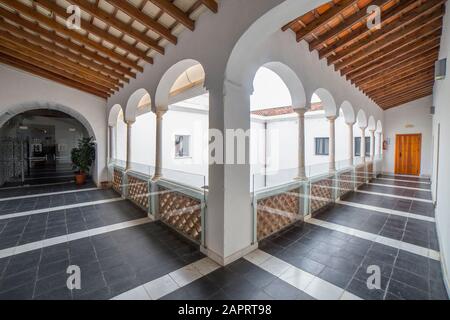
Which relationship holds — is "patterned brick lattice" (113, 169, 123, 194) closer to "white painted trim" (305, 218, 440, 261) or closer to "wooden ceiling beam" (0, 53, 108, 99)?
"wooden ceiling beam" (0, 53, 108, 99)

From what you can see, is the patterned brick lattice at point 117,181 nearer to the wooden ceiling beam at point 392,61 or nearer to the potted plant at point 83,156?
the potted plant at point 83,156

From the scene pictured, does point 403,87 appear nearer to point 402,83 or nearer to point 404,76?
point 402,83

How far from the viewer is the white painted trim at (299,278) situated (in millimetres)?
1977

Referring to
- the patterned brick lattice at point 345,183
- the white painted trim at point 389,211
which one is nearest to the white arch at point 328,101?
the patterned brick lattice at point 345,183

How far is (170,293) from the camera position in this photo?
6.61 feet

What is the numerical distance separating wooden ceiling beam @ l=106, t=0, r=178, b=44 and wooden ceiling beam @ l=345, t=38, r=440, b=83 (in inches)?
198

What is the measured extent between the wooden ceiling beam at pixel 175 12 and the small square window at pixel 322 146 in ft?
29.4

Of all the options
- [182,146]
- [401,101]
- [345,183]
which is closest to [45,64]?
[182,146]

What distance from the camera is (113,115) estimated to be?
6.95m

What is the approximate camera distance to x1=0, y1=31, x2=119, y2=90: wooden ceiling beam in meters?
Result: 4.10

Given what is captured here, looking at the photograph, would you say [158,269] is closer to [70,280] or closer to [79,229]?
[70,280]

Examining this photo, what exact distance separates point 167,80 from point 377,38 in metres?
4.17

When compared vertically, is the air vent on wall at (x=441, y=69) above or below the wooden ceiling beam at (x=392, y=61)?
below

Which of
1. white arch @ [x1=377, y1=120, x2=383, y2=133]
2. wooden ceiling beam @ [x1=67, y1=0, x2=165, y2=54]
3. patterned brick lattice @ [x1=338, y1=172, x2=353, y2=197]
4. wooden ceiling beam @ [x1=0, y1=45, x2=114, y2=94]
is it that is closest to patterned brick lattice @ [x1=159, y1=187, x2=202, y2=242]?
wooden ceiling beam @ [x1=67, y1=0, x2=165, y2=54]
